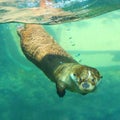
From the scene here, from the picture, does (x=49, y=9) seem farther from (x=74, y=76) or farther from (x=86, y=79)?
(x=86, y=79)

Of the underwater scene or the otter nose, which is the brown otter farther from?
the underwater scene

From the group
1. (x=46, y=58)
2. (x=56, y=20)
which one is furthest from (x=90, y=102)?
(x=46, y=58)

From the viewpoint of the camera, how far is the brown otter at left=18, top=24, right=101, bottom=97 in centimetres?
857

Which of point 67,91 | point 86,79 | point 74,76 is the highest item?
point 86,79

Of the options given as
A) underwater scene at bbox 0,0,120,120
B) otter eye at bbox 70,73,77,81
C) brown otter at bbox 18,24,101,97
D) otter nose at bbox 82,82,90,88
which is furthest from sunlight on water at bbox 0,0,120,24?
otter nose at bbox 82,82,90,88

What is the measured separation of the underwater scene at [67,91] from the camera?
18125 millimetres

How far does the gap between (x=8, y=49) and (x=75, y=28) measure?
4.16m

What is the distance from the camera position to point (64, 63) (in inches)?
416

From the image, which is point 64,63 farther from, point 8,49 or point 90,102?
point 8,49

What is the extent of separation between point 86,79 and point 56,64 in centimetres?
243

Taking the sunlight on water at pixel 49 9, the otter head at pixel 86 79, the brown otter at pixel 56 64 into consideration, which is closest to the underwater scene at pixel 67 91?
the sunlight on water at pixel 49 9

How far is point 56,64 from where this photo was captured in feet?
35.3

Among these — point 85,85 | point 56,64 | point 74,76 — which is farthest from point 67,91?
point 85,85

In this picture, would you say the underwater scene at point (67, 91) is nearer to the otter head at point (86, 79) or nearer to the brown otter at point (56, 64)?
the brown otter at point (56, 64)
